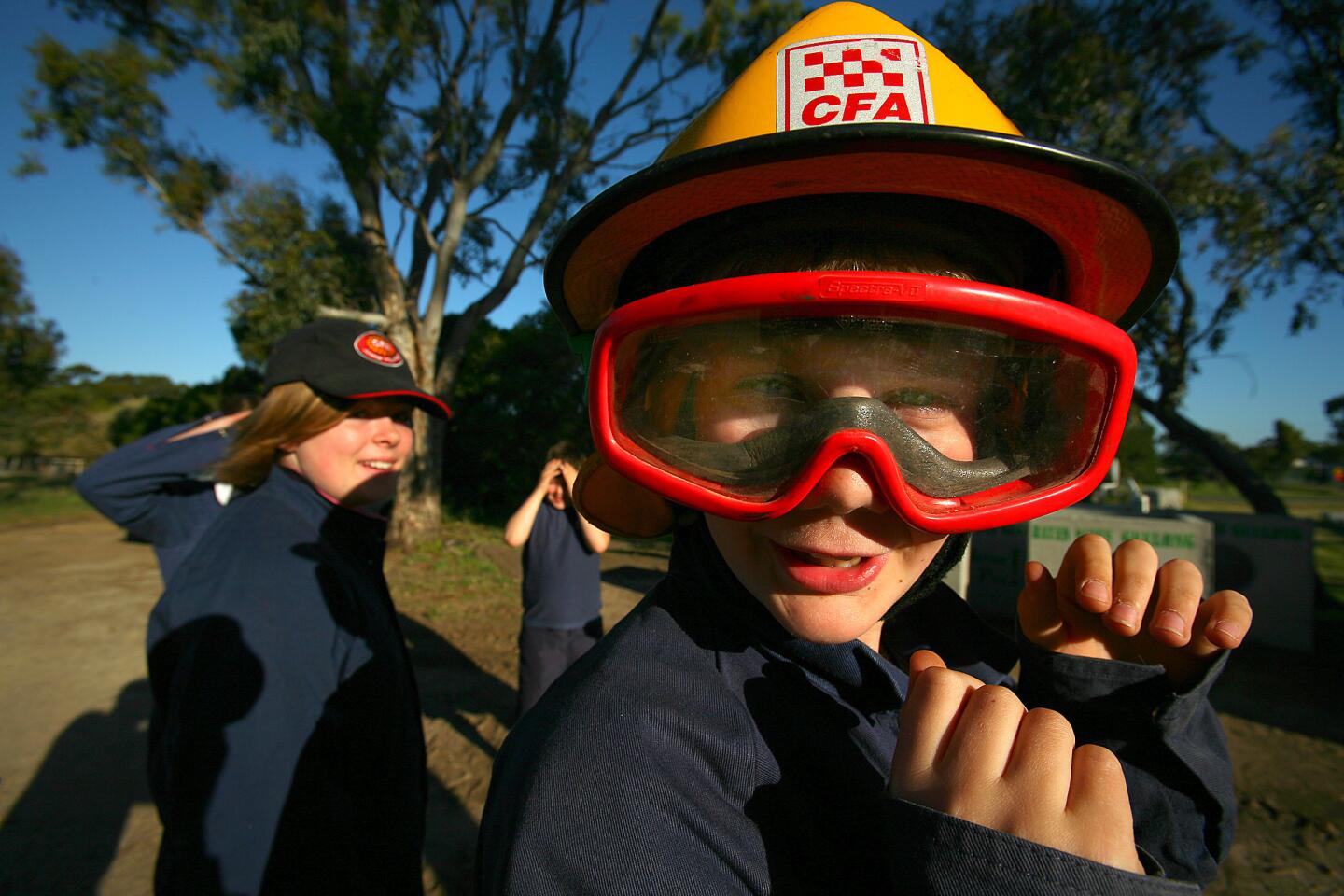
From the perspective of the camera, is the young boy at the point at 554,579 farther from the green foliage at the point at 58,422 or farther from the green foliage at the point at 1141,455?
the green foliage at the point at 1141,455

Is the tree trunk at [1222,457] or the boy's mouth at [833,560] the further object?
the tree trunk at [1222,457]

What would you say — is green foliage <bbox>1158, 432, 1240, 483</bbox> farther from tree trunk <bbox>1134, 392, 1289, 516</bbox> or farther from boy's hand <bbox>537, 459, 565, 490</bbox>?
boy's hand <bbox>537, 459, 565, 490</bbox>

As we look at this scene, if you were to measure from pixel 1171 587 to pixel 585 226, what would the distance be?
1.21 meters

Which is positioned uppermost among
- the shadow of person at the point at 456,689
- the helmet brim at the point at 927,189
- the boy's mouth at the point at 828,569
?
the helmet brim at the point at 927,189

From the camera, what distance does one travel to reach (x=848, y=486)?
2.99ft

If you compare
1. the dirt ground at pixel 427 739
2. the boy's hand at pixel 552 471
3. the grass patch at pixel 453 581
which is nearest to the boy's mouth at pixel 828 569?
the dirt ground at pixel 427 739

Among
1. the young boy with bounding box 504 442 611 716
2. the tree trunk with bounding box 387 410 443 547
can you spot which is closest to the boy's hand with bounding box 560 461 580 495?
the young boy with bounding box 504 442 611 716

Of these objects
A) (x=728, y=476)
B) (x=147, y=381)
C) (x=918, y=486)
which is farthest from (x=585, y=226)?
(x=147, y=381)

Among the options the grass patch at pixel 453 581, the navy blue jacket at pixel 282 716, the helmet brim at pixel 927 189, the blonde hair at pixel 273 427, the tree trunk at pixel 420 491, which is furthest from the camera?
the tree trunk at pixel 420 491

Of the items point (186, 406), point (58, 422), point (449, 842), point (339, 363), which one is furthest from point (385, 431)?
point (58, 422)

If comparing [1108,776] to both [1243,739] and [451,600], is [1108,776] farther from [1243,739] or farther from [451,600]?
[451,600]

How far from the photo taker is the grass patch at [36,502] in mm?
14539

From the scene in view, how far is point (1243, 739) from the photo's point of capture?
16.7ft

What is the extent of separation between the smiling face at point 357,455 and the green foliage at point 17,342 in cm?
2304
